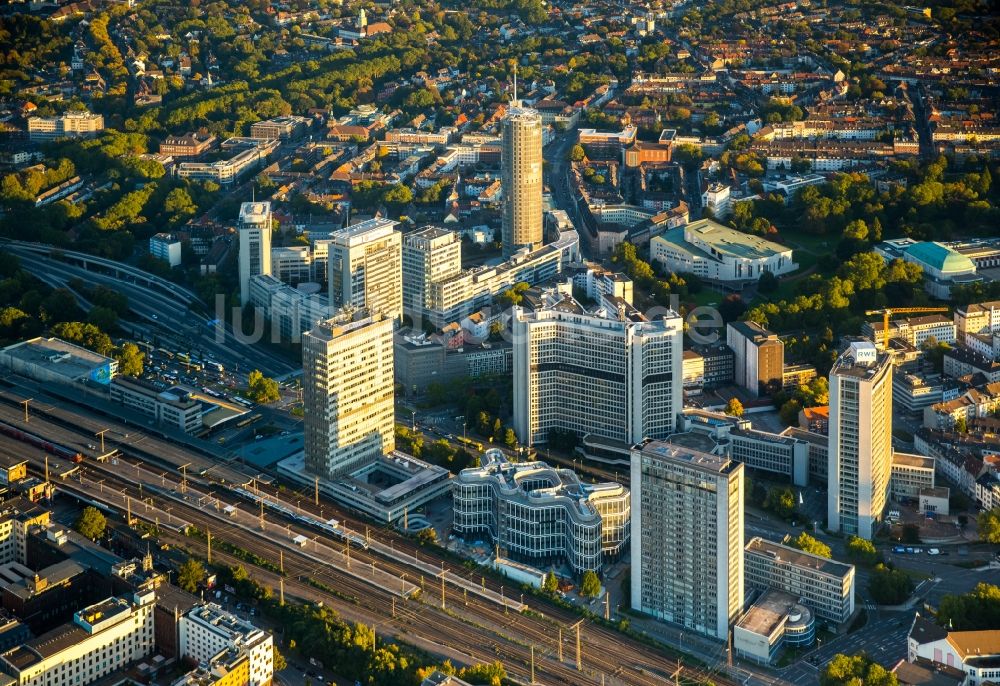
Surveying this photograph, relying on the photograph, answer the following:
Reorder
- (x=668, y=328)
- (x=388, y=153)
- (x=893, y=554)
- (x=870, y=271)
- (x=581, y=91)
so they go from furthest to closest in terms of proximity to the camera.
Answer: (x=581, y=91)
(x=388, y=153)
(x=870, y=271)
(x=668, y=328)
(x=893, y=554)

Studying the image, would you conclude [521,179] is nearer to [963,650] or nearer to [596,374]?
[596,374]

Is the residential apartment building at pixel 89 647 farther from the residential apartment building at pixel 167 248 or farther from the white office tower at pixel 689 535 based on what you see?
the residential apartment building at pixel 167 248

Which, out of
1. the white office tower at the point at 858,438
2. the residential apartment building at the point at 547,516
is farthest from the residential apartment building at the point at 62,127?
the white office tower at the point at 858,438

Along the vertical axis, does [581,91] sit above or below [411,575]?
above

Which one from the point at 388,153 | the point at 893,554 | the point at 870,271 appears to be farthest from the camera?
the point at 388,153

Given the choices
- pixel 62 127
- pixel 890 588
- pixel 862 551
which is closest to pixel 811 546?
pixel 862 551

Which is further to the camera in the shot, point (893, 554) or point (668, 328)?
point (668, 328)

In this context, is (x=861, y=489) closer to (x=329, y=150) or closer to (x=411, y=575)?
(x=411, y=575)

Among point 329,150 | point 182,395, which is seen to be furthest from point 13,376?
point 329,150
